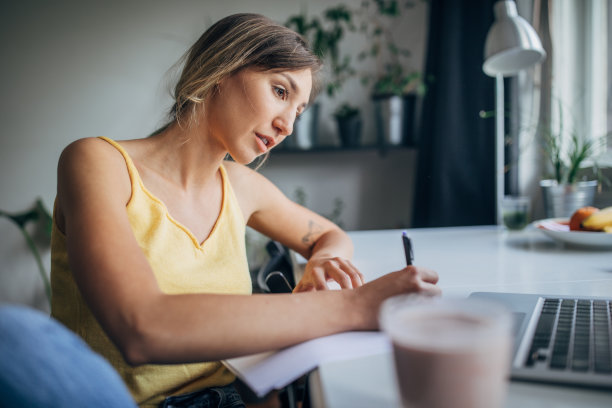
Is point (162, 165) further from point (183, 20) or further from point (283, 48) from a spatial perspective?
point (183, 20)

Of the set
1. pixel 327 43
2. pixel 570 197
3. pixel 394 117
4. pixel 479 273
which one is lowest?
pixel 479 273

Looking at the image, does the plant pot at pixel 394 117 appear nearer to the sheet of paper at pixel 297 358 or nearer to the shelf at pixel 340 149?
the shelf at pixel 340 149

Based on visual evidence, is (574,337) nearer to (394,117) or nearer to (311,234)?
(311,234)

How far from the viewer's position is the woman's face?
956 mm

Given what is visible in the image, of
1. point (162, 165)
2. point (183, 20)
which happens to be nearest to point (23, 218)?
point (183, 20)

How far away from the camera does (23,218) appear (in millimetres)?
2596

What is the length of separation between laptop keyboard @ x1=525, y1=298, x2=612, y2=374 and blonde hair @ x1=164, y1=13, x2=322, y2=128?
0.68 meters

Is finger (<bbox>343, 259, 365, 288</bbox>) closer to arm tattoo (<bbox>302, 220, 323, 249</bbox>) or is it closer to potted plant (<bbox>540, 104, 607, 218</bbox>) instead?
arm tattoo (<bbox>302, 220, 323, 249</bbox>)

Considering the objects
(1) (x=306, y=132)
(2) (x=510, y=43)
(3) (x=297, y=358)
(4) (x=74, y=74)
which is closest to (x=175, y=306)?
(3) (x=297, y=358)

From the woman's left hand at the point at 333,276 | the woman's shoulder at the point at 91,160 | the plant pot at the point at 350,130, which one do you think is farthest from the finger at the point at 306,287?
the plant pot at the point at 350,130

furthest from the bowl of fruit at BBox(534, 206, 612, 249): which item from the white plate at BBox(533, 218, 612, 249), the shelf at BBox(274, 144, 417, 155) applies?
the shelf at BBox(274, 144, 417, 155)

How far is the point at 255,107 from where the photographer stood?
95cm

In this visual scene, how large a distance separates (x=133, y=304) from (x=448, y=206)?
1.95m

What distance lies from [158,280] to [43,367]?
48 centimetres
